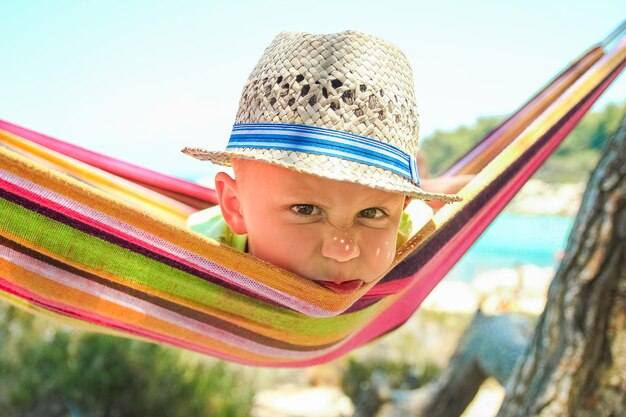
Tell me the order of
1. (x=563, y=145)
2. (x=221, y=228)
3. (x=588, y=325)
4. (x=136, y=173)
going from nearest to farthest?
(x=221, y=228) < (x=588, y=325) < (x=136, y=173) < (x=563, y=145)

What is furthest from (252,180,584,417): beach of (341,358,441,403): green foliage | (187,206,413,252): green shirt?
(187,206,413,252): green shirt

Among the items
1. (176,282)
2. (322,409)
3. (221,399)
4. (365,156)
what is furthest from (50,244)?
(322,409)

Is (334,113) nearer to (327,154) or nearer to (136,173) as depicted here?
(327,154)

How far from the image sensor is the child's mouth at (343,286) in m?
1.16

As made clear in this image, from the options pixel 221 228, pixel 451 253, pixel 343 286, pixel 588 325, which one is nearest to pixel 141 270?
pixel 221 228

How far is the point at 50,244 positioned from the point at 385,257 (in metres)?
0.58

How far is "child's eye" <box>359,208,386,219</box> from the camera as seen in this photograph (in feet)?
3.57

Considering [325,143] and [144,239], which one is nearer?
[325,143]

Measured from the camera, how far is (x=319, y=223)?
3.47ft

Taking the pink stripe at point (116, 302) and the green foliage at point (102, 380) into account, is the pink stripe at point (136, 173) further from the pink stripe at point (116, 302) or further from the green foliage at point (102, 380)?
the green foliage at point (102, 380)

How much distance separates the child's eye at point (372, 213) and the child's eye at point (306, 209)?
0.24 feet

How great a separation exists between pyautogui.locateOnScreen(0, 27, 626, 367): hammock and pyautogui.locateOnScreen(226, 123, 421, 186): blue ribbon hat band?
23cm

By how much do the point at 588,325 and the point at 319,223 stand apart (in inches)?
33.4

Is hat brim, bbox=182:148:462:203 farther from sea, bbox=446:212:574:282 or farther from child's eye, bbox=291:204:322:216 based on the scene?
sea, bbox=446:212:574:282
